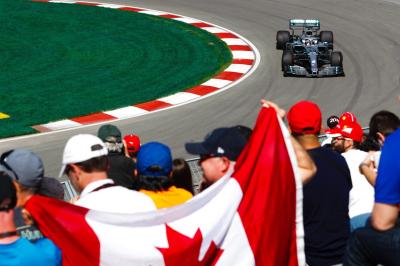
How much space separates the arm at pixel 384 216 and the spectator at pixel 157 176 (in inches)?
50.7

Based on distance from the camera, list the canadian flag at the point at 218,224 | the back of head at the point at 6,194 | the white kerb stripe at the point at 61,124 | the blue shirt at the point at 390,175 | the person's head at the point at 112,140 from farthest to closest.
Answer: the white kerb stripe at the point at 61,124, the person's head at the point at 112,140, the canadian flag at the point at 218,224, the blue shirt at the point at 390,175, the back of head at the point at 6,194

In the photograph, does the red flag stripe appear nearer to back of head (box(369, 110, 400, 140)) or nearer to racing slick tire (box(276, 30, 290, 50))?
back of head (box(369, 110, 400, 140))

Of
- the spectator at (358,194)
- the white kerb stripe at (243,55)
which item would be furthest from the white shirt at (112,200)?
the white kerb stripe at (243,55)

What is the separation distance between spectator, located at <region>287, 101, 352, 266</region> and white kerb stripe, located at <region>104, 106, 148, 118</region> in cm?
920

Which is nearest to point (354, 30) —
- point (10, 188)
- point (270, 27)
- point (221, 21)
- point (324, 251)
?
point (270, 27)

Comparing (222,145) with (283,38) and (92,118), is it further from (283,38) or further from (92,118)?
(283,38)

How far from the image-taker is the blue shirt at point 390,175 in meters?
4.86

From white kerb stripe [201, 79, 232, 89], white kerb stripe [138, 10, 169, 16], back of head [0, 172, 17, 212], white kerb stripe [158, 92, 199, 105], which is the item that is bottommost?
white kerb stripe [158, 92, 199, 105]

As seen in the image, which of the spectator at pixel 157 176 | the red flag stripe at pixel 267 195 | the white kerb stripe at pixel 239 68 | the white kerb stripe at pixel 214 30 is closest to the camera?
the red flag stripe at pixel 267 195

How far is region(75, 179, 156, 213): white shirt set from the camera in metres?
5.18

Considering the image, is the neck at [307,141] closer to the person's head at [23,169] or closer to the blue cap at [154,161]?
the blue cap at [154,161]

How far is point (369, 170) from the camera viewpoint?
5812mm

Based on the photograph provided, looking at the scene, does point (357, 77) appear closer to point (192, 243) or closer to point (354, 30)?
point (354, 30)

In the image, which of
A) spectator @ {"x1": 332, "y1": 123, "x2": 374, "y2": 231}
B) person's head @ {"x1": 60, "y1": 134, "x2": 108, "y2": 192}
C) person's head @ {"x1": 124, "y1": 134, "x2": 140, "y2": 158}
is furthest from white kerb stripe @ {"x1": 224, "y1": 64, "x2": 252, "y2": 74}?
person's head @ {"x1": 60, "y1": 134, "x2": 108, "y2": 192}
